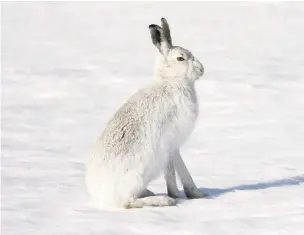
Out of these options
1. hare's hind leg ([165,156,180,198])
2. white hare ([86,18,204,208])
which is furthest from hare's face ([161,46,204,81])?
hare's hind leg ([165,156,180,198])

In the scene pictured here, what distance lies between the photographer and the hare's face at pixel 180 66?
540 centimetres

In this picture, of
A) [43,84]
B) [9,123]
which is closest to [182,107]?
[9,123]

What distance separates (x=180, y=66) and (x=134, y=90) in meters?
5.07

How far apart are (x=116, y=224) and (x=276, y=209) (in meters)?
Answer: 0.99

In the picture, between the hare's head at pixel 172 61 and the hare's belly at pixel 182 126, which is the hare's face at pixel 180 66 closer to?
the hare's head at pixel 172 61

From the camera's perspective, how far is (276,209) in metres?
4.82

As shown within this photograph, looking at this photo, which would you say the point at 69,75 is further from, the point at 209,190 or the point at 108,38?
the point at 209,190

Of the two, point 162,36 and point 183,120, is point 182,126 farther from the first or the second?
point 162,36

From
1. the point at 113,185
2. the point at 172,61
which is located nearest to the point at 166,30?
the point at 172,61

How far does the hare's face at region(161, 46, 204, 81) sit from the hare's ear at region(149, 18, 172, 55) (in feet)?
0.14

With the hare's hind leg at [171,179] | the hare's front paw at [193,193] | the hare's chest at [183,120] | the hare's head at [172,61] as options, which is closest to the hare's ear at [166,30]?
the hare's head at [172,61]

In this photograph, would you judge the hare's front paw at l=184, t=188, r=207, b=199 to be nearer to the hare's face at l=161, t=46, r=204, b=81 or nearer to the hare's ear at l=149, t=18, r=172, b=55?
the hare's face at l=161, t=46, r=204, b=81

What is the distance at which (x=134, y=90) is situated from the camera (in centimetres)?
1048

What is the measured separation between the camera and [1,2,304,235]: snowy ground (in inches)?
186
